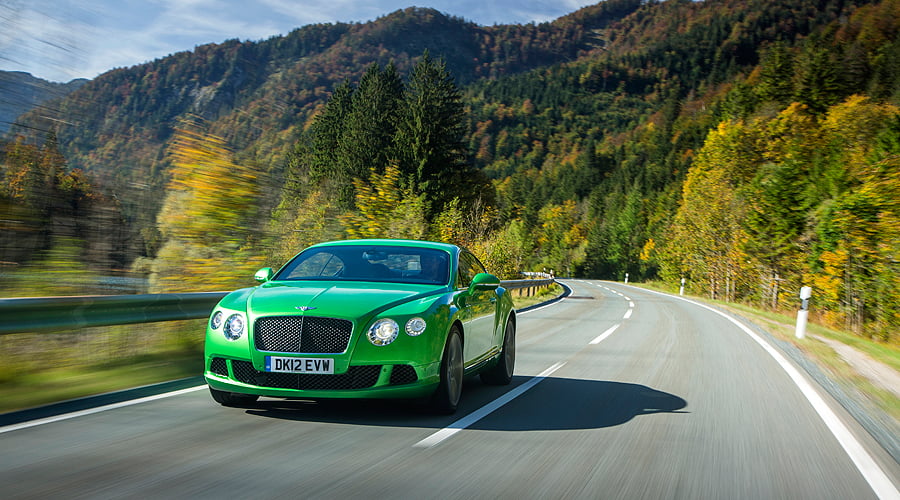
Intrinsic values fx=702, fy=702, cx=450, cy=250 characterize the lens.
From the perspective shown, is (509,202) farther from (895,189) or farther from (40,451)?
(40,451)

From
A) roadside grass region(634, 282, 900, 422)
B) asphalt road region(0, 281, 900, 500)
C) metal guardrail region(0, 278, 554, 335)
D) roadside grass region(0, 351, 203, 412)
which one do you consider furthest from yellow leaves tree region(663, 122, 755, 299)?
roadside grass region(0, 351, 203, 412)

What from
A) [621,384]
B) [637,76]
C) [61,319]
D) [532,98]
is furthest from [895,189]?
[637,76]

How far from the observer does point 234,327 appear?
521cm

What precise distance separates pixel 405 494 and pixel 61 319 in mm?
4013

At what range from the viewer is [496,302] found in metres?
7.56

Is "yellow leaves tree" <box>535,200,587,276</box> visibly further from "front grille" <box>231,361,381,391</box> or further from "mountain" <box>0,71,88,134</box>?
"front grille" <box>231,361,381,391</box>

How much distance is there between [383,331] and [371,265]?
141cm

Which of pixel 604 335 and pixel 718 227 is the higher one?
pixel 718 227

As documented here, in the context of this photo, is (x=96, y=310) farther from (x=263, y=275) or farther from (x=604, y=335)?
(x=604, y=335)

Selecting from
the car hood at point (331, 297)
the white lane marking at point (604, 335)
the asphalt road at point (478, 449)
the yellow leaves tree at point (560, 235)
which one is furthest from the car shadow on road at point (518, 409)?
the yellow leaves tree at point (560, 235)

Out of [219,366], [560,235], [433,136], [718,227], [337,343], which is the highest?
[433,136]

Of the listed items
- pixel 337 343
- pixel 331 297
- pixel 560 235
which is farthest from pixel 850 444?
pixel 560 235

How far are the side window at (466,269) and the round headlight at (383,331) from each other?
136 cm

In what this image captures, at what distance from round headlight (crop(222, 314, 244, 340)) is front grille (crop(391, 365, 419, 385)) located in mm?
1161
